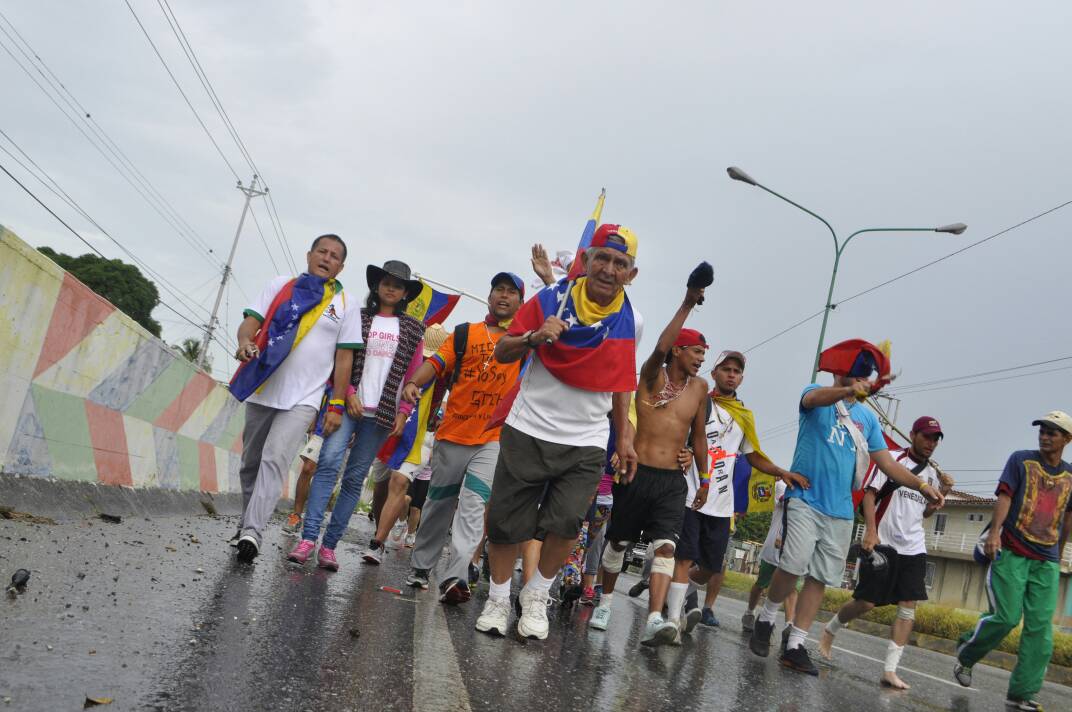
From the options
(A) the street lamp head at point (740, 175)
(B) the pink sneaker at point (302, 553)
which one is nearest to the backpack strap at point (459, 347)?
(B) the pink sneaker at point (302, 553)

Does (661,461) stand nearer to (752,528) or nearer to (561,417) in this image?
(561,417)

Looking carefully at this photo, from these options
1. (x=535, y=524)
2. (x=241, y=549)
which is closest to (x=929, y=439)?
(x=535, y=524)

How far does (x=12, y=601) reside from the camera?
3.17 meters

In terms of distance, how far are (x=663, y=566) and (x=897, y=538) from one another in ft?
8.99

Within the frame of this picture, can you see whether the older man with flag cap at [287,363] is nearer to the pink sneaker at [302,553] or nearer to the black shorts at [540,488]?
the pink sneaker at [302,553]

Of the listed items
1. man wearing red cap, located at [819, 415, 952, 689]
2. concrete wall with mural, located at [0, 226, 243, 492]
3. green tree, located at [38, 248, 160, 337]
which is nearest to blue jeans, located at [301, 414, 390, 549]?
concrete wall with mural, located at [0, 226, 243, 492]

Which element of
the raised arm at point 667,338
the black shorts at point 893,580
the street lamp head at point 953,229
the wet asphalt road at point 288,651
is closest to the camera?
the wet asphalt road at point 288,651

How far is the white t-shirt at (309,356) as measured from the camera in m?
6.24

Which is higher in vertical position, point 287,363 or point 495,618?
point 287,363

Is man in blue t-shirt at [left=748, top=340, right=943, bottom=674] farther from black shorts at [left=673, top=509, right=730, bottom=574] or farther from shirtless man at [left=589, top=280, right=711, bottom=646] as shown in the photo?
black shorts at [left=673, top=509, right=730, bottom=574]

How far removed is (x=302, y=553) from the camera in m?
6.30

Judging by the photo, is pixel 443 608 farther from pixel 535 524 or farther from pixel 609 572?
pixel 609 572

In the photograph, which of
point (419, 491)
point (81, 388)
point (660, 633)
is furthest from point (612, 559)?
A: point (419, 491)

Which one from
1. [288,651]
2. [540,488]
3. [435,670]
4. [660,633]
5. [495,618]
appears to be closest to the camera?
[288,651]
